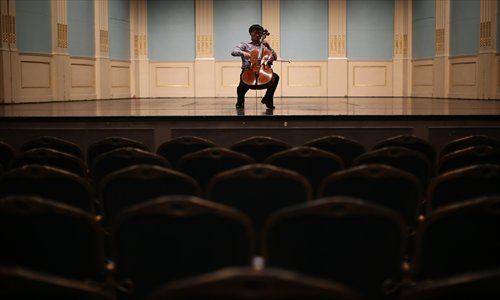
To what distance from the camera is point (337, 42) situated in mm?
15430

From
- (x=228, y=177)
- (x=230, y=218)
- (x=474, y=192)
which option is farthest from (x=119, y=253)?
(x=474, y=192)

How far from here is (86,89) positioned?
45.6 ft

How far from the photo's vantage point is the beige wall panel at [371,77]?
15516 mm

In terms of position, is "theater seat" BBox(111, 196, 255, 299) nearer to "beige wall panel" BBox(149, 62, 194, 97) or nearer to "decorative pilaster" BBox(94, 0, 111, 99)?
"decorative pilaster" BBox(94, 0, 111, 99)

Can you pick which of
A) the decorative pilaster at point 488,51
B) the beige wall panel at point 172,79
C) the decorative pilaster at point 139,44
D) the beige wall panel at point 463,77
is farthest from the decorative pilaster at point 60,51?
the decorative pilaster at point 488,51

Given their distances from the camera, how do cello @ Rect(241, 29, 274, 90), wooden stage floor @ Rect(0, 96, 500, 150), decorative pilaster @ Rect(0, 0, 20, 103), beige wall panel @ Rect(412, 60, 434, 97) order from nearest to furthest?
wooden stage floor @ Rect(0, 96, 500, 150) → cello @ Rect(241, 29, 274, 90) → decorative pilaster @ Rect(0, 0, 20, 103) → beige wall panel @ Rect(412, 60, 434, 97)

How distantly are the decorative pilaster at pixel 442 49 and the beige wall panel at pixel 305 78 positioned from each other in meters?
2.64

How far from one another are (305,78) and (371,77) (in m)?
1.57

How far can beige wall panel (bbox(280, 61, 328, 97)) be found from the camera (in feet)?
50.9

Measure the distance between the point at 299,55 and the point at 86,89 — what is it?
5.03 meters

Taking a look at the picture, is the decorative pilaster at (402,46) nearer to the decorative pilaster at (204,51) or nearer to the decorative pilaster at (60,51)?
the decorative pilaster at (204,51)

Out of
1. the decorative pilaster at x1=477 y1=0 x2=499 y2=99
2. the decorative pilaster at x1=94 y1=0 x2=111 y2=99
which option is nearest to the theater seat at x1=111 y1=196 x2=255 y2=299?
the decorative pilaster at x1=477 y1=0 x2=499 y2=99

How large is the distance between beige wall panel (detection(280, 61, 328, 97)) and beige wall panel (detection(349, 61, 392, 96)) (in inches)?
26.5

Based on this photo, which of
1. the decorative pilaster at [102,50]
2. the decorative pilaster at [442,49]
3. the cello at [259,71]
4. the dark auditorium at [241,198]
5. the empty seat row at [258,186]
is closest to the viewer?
the dark auditorium at [241,198]
